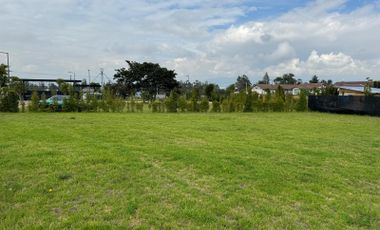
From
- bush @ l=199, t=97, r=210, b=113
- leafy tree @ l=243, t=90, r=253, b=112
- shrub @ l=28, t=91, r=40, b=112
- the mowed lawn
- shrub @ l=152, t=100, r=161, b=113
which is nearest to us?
the mowed lawn

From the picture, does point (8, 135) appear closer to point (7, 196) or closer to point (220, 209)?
point (7, 196)

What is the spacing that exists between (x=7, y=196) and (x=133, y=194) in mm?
1361

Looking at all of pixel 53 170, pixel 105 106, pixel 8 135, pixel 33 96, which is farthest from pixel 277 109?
pixel 53 170

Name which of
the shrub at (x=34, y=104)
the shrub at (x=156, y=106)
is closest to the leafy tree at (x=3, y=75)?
the shrub at (x=34, y=104)

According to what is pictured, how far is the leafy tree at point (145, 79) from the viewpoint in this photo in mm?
41344

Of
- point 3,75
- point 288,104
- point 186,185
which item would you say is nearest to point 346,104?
point 288,104

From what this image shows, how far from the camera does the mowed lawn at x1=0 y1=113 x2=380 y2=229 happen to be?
2816 millimetres

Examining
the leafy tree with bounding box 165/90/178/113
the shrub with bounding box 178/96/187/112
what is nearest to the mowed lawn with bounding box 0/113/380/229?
the leafy tree with bounding box 165/90/178/113

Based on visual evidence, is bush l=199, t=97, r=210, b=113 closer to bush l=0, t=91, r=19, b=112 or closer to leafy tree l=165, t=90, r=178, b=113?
leafy tree l=165, t=90, r=178, b=113

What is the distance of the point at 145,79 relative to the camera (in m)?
41.6

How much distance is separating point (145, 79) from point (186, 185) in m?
38.8

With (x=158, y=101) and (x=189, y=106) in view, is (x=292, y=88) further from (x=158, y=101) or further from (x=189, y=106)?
(x=158, y=101)

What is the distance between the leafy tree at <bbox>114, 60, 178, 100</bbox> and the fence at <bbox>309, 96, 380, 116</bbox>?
24246mm

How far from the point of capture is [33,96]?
17.3 meters
